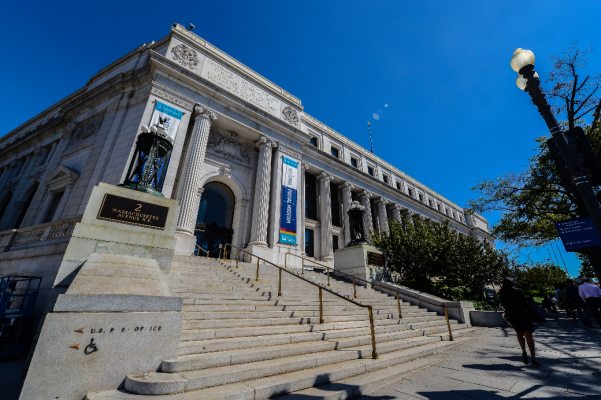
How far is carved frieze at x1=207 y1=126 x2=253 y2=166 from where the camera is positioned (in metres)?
19.9

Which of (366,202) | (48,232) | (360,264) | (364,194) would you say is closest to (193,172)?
(48,232)

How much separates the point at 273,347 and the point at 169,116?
16.3 m

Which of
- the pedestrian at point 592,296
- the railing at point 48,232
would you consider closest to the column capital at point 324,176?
the pedestrian at point 592,296

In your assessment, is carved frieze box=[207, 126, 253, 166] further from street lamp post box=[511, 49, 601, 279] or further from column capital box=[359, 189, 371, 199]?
street lamp post box=[511, 49, 601, 279]

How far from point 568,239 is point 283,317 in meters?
7.07

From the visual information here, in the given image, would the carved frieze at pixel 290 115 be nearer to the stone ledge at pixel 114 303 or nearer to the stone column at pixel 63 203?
the stone column at pixel 63 203

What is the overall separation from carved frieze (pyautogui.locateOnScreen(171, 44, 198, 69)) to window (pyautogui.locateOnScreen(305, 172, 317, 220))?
14763 mm

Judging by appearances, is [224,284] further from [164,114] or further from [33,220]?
[33,220]

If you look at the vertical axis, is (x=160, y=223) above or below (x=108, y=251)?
above

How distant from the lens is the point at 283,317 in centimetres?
650

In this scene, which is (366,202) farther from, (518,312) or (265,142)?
(518,312)

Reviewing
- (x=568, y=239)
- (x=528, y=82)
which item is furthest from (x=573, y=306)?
(x=528, y=82)

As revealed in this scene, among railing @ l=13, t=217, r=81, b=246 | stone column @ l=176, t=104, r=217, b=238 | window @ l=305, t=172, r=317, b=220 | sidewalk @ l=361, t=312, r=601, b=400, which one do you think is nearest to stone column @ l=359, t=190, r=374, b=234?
window @ l=305, t=172, r=317, b=220

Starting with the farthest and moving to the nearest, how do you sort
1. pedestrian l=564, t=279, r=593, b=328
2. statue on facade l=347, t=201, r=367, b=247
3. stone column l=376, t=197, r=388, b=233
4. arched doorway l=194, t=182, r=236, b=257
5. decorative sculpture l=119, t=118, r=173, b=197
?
stone column l=376, t=197, r=388, b=233 → arched doorway l=194, t=182, r=236, b=257 → statue on facade l=347, t=201, r=367, b=247 → pedestrian l=564, t=279, r=593, b=328 → decorative sculpture l=119, t=118, r=173, b=197
